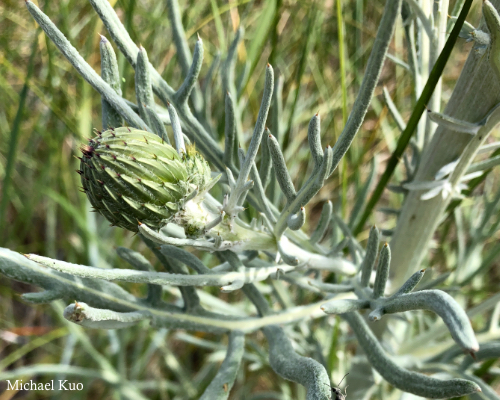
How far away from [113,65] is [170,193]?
0.97 ft

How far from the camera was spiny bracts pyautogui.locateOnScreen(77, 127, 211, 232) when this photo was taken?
0.64 meters

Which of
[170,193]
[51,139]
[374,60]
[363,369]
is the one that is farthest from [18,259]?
[51,139]

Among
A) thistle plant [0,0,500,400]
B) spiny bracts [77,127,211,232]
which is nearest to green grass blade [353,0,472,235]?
thistle plant [0,0,500,400]

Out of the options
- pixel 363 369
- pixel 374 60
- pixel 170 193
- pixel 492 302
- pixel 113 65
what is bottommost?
pixel 363 369

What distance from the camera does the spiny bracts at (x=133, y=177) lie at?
2.08ft

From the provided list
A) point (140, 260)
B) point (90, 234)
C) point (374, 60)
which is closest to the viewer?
point (374, 60)

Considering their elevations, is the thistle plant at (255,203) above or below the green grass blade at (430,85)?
below

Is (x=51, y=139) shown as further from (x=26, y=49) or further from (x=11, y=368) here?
(x=11, y=368)

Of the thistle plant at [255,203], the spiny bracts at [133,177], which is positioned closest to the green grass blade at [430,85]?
the thistle plant at [255,203]

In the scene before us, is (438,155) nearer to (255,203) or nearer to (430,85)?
(430,85)

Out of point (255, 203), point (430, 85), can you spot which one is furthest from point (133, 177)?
point (430, 85)

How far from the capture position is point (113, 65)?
2.58 ft

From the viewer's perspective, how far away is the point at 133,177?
25.2 inches

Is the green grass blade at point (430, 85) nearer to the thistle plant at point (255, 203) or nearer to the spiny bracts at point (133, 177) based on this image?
the thistle plant at point (255, 203)
